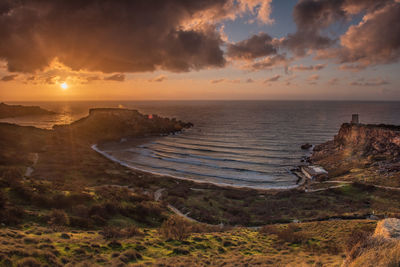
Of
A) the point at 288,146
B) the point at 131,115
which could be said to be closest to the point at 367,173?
the point at 288,146

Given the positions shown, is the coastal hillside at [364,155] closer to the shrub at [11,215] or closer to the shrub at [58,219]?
the shrub at [58,219]

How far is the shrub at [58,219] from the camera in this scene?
15141 mm

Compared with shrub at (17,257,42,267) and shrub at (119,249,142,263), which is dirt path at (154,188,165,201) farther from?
shrub at (17,257,42,267)

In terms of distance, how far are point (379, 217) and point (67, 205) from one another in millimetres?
29630

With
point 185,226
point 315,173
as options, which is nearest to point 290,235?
point 185,226

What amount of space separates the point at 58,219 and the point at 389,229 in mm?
20383

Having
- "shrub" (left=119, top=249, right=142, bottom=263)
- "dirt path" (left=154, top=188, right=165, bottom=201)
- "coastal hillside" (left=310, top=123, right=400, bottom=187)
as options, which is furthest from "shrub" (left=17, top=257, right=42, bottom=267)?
"coastal hillside" (left=310, top=123, right=400, bottom=187)

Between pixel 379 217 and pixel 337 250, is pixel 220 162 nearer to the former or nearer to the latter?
pixel 379 217

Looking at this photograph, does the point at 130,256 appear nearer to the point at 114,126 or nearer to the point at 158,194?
the point at 158,194

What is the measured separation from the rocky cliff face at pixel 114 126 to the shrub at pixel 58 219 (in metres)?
81.7

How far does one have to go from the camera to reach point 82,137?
3674 inches

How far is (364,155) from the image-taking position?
4712 cm

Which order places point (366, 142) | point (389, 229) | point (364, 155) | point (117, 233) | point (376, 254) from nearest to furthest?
point (376, 254) → point (389, 229) → point (117, 233) → point (364, 155) → point (366, 142)

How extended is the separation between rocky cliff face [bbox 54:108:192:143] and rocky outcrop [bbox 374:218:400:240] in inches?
3811
